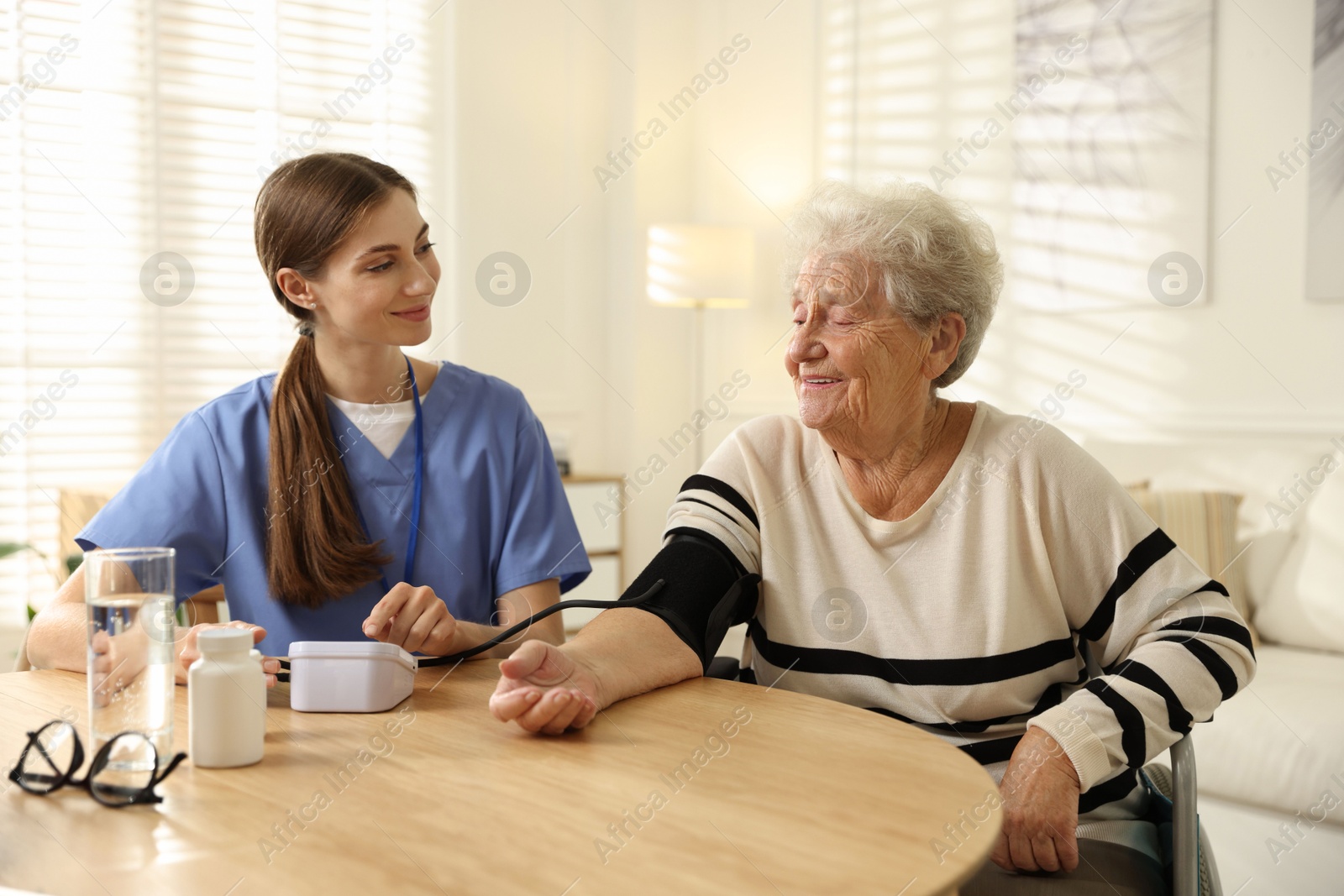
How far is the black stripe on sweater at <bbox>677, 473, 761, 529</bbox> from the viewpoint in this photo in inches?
58.0

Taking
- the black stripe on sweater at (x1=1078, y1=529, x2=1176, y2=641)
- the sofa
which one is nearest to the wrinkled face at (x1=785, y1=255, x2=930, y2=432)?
the black stripe on sweater at (x1=1078, y1=529, x2=1176, y2=641)

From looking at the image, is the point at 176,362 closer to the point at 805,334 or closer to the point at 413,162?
the point at 413,162

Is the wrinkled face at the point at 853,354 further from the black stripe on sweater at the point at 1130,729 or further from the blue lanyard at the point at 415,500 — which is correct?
the blue lanyard at the point at 415,500

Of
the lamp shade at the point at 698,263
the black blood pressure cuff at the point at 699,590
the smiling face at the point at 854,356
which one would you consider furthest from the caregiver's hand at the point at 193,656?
the lamp shade at the point at 698,263

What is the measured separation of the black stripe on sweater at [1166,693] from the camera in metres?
1.24

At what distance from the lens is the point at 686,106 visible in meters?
4.84

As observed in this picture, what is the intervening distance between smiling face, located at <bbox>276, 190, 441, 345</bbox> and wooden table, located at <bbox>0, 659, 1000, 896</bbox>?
27.4 inches

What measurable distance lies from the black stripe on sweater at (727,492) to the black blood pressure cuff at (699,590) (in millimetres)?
68

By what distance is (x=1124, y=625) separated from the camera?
4.41 ft

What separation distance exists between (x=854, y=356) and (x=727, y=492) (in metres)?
0.26

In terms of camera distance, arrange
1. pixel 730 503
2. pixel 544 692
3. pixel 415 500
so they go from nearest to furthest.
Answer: pixel 544 692 < pixel 730 503 < pixel 415 500

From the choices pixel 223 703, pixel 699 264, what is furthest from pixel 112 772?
pixel 699 264

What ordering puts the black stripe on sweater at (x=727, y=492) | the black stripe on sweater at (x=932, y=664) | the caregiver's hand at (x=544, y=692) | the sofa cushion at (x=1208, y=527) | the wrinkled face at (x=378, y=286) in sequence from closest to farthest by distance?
the caregiver's hand at (x=544, y=692) < the black stripe on sweater at (x=932, y=664) < the black stripe on sweater at (x=727, y=492) < the wrinkled face at (x=378, y=286) < the sofa cushion at (x=1208, y=527)

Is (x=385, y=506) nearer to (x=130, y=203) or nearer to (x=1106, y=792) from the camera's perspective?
(x=1106, y=792)
